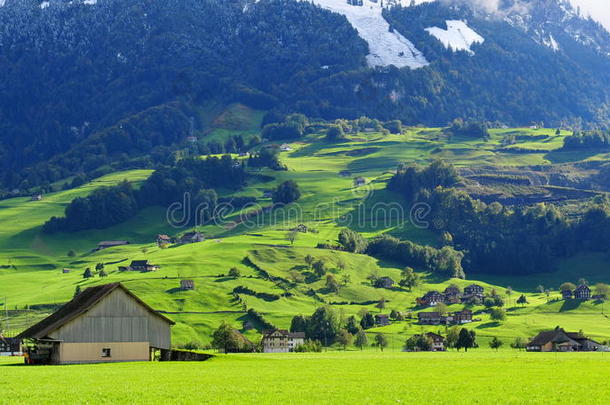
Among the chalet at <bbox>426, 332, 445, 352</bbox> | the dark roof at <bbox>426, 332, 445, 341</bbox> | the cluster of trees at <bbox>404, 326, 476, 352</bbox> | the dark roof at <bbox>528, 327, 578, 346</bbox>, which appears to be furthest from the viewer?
the dark roof at <bbox>426, 332, 445, 341</bbox>

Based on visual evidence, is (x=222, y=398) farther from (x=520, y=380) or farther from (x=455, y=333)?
(x=455, y=333)

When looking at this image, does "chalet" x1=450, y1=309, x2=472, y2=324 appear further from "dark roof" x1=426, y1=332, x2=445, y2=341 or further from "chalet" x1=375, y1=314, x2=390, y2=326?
"dark roof" x1=426, y1=332, x2=445, y2=341

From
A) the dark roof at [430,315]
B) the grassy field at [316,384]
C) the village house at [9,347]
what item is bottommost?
the dark roof at [430,315]

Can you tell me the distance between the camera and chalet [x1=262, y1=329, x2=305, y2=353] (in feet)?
511

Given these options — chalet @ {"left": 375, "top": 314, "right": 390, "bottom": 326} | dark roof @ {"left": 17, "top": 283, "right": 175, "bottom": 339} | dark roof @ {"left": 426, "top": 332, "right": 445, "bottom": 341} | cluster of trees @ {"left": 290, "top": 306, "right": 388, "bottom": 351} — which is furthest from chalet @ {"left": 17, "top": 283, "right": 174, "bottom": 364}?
chalet @ {"left": 375, "top": 314, "right": 390, "bottom": 326}

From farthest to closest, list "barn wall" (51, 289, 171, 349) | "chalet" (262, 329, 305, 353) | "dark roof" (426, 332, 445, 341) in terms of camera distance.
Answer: "dark roof" (426, 332, 445, 341), "chalet" (262, 329, 305, 353), "barn wall" (51, 289, 171, 349)

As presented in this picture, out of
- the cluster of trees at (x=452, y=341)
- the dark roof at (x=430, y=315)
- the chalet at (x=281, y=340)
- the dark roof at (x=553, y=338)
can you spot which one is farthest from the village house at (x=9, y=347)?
the dark roof at (x=430, y=315)

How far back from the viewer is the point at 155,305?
180750 millimetres

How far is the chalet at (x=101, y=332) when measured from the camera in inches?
2773

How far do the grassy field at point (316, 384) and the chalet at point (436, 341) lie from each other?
292ft

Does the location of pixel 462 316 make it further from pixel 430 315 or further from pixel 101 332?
pixel 101 332

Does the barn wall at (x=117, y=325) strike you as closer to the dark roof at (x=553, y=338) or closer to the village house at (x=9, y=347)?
the village house at (x=9, y=347)

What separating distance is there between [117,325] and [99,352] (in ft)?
7.89

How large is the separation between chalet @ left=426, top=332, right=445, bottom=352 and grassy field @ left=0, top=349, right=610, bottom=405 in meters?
89.0
